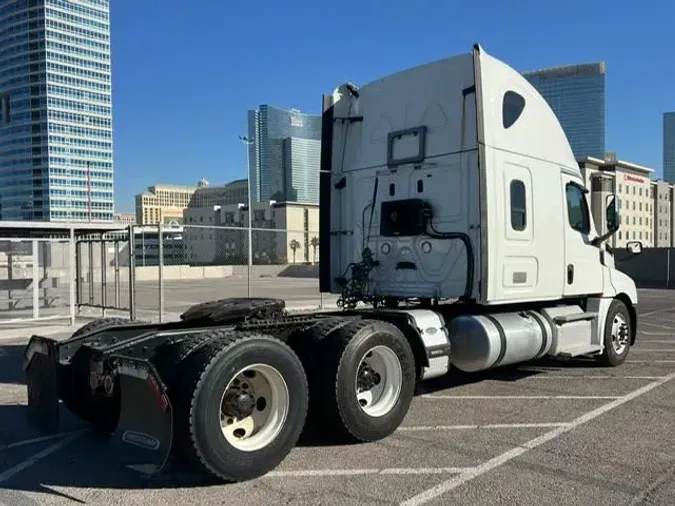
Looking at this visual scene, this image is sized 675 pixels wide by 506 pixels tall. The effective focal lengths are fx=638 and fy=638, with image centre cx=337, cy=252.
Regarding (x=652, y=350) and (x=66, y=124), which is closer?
(x=652, y=350)

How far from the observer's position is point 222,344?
4773 millimetres

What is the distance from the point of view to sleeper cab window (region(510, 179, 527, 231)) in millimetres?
7426

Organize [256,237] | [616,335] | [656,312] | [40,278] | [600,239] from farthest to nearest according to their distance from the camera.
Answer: [256,237], [656,312], [40,278], [616,335], [600,239]

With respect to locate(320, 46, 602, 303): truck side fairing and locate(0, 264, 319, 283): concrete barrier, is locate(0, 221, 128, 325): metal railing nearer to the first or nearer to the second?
locate(320, 46, 602, 303): truck side fairing

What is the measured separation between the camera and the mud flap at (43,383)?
18.1 feet

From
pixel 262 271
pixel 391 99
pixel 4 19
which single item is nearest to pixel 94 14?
pixel 4 19

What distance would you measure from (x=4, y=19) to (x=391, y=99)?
7753 centimetres

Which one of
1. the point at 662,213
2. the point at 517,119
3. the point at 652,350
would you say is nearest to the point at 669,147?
the point at 662,213

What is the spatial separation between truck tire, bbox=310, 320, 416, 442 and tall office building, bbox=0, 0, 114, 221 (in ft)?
210

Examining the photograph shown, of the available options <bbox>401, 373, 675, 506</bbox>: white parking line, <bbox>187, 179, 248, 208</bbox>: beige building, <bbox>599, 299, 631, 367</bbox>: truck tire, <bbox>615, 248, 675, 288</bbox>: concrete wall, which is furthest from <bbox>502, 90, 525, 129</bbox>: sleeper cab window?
<bbox>187, 179, 248, 208</bbox>: beige building

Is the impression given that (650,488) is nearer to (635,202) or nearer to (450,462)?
(450,462)

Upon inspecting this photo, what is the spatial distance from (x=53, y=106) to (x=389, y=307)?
67.6 metres

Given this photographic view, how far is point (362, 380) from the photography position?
19.3 ft

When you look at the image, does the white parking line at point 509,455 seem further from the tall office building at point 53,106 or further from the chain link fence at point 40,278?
the tall office building at point 53,106
